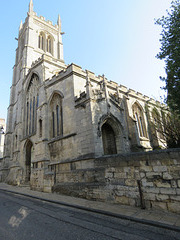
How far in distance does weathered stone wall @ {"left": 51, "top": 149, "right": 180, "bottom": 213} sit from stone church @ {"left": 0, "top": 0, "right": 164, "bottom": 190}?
46.7 inches

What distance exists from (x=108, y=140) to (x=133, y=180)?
5196 millimetres

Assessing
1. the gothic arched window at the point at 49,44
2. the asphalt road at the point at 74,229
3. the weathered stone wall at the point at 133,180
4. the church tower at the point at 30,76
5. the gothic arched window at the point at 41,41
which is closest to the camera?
the asphalt road at the point at 74,229

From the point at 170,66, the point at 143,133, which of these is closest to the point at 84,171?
the point at 170,66

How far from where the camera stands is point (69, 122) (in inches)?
393

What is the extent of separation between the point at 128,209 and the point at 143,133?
11.9 meters

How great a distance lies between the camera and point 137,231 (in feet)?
11.4

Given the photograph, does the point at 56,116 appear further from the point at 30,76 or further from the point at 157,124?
the point at 157,124

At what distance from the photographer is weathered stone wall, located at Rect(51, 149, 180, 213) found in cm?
471

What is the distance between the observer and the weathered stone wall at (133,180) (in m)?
4.71

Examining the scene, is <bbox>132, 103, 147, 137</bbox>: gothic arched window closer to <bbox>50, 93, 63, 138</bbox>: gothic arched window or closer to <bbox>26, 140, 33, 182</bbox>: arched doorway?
<bbox>50, 93, 63, 138</bbox>: gothic arched window

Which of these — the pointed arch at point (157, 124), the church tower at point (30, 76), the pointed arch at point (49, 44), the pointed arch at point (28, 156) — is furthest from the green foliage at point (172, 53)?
the pointed arch at point (49, 44)

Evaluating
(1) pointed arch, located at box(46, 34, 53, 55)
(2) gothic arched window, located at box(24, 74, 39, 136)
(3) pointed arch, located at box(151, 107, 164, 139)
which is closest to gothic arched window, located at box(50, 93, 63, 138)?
(2) gothic arched window, located at box(24, 74, 39, 136)

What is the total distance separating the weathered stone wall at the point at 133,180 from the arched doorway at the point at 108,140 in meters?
3.02

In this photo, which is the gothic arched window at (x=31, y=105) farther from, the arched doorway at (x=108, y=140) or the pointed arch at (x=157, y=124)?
the pointed arch at (x=157, y=124)
